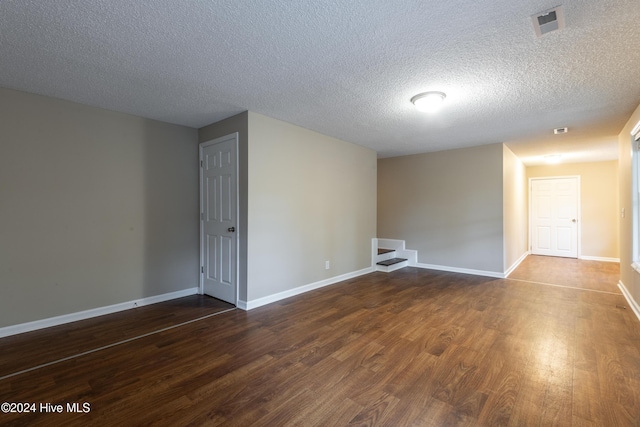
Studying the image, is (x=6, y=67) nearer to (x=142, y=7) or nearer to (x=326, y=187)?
(x=142, y=7)

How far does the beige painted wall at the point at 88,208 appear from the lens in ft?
9.12

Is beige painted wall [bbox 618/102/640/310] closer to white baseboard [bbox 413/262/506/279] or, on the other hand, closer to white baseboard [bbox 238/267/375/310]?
white baseboard [bbox 413/262/506/279]

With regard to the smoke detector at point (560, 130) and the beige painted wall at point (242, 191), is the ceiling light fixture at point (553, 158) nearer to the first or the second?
the smoke detector at point (560, 130)

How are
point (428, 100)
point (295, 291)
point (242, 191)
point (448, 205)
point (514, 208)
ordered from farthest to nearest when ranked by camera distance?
1. point (514, 208)
2. point (448, 205)
3. point (295, 291)
4. point (242, 191)
5. point (428, 100)

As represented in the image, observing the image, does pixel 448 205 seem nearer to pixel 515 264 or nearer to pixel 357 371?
pixel 515 264

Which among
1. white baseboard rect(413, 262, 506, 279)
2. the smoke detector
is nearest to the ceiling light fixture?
the smoke detector

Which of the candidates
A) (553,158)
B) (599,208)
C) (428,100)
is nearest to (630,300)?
(428,100)

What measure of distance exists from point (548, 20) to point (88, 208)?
172 inches

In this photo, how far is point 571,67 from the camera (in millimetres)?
2342

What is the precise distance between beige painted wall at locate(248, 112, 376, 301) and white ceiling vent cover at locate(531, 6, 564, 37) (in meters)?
2.71

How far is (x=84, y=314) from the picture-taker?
316cm

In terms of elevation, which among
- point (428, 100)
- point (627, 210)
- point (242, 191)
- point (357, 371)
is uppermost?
point (428, 100)

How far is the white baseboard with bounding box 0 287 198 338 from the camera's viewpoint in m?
2.76

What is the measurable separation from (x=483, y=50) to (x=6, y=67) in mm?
3748
